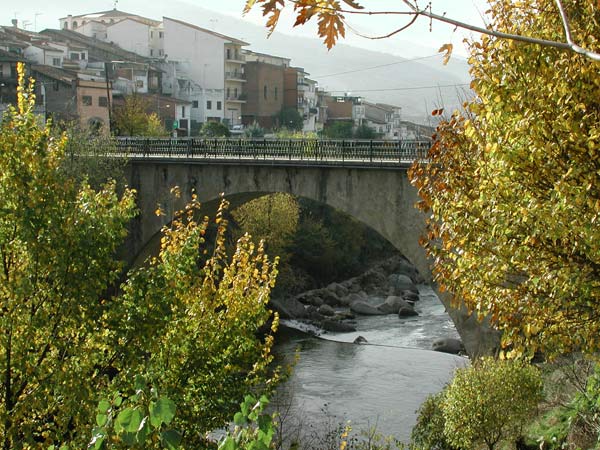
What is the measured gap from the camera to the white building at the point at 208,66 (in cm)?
6316

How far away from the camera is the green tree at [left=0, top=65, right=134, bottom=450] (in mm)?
9312

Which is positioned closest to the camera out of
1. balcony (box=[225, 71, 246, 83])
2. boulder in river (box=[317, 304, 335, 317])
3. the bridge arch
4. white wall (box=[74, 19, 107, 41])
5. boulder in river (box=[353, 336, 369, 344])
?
the bridge arch

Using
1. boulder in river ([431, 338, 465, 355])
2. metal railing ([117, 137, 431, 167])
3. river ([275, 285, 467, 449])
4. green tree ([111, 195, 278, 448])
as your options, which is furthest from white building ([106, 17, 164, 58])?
green tree ([111, 195, 278, 448])

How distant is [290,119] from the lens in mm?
68188

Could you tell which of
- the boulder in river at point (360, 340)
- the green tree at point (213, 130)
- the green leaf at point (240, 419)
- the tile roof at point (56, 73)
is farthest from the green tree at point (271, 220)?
the green leaf at point (240, 419)

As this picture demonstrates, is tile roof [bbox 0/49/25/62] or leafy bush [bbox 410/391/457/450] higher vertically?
tile roof [bbox 0/49/25/62]

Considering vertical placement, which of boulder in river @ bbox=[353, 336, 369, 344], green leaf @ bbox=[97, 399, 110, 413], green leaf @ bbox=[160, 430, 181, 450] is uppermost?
green leaf @ bbox=[97, 399, 110, 413]

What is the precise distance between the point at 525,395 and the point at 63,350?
30.3 ft

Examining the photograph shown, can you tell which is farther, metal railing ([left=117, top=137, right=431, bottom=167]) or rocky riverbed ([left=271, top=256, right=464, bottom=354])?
rocky riverbed ([left=271, top=256, right=464, bottom=354])

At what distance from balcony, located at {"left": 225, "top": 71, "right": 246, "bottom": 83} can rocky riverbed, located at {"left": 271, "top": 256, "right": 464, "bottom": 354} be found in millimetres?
25190

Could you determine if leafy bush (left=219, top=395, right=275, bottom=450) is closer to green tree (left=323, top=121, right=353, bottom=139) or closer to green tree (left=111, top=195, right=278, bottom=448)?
green tree (left=111, top=195, right=278, bottom=448)

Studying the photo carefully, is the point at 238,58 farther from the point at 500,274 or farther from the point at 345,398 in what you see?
the point at 500,274

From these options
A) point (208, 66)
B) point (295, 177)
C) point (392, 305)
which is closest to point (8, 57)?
point (208, 66)

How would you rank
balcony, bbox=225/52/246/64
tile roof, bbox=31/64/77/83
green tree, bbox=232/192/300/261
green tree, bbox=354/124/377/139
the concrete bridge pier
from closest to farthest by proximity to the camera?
the concrete bridge pier
green tree, bbox=232/192/300/261
tile roof, bbox=31/64/77/83
balcony, bbox=225/52/246/64
green tree, bbox=354/124/377/139
